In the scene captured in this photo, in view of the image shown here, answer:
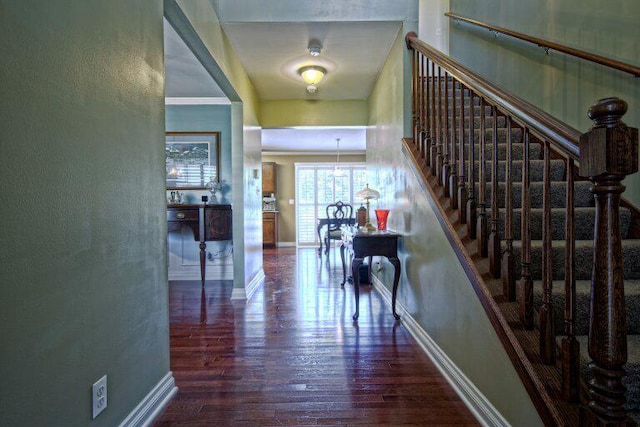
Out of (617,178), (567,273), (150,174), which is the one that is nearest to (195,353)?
(150,174)

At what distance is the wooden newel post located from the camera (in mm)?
866

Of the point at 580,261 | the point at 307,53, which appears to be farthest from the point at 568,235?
the point at 307,53

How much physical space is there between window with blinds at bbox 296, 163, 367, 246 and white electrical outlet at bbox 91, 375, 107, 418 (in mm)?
7352

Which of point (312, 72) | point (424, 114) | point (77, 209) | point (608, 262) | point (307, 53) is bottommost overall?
point (608, 262)

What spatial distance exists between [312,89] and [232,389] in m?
3.28

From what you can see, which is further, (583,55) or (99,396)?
(583,55)

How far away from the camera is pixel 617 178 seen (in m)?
0.87

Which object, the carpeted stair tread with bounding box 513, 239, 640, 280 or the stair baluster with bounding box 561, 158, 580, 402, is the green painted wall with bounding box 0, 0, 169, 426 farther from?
the carpeted stair tread with bounding box 513, 239, 640, 280

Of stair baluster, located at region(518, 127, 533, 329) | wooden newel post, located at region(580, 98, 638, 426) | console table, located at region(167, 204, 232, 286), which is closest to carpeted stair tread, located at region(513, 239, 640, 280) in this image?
stair baluster, located at region(518, 127, 533, 329)

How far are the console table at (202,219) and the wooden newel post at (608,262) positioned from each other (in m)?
3.64

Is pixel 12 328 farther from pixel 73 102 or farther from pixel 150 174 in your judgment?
pixel 150 174

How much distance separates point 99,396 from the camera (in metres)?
1.21

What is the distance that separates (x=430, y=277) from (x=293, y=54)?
8.06 feet

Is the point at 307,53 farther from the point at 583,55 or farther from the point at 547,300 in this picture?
the point at 547,300
